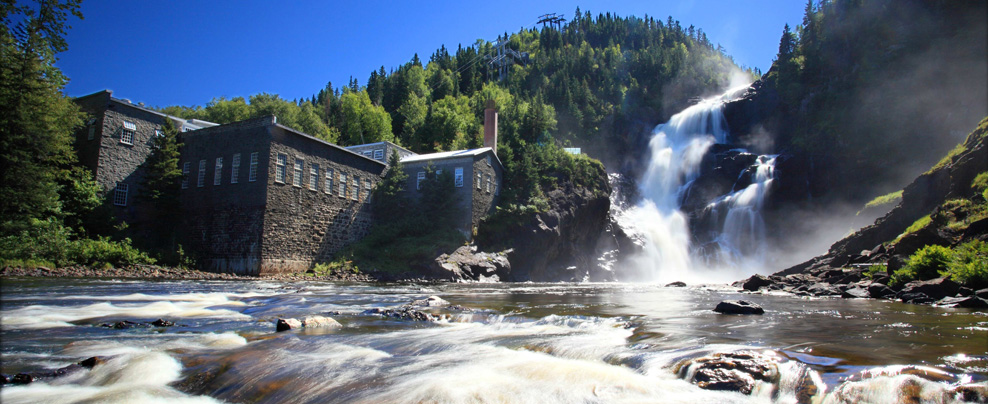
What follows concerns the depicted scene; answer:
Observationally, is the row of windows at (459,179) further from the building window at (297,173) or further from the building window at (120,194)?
the building window at (120,194)

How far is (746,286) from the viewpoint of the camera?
21.2 m

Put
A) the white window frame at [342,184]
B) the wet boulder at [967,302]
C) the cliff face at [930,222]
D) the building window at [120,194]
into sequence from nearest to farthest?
1. the wet boulder at [967,302]
2. the cliff face at [930,222]
3. the building window at [120,194]
4. the white window frame at [342,184]

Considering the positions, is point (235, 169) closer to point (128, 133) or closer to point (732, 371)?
point (128, 133)

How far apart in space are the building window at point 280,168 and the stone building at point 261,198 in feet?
0.08

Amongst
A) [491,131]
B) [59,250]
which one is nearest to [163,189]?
[59,250]

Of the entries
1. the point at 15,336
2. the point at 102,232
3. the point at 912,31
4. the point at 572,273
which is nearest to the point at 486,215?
the point at 572,273

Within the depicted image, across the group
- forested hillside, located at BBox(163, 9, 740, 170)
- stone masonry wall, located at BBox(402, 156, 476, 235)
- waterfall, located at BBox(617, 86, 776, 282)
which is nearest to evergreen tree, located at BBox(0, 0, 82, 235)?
stone masonry wall, located at BBox(402, 156, 476, 235)

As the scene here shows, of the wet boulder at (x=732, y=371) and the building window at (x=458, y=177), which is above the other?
the building window at (x=458, y=177)

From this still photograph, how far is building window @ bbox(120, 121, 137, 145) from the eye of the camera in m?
29.9

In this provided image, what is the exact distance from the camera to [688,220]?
160ft

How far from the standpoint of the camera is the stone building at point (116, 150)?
28625 mm

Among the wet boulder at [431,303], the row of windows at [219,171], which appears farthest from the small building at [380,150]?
the wet boulder at [431,303]

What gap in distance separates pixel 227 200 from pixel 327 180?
5953 mm

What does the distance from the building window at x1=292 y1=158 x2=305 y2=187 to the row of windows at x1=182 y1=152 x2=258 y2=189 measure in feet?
7.12
